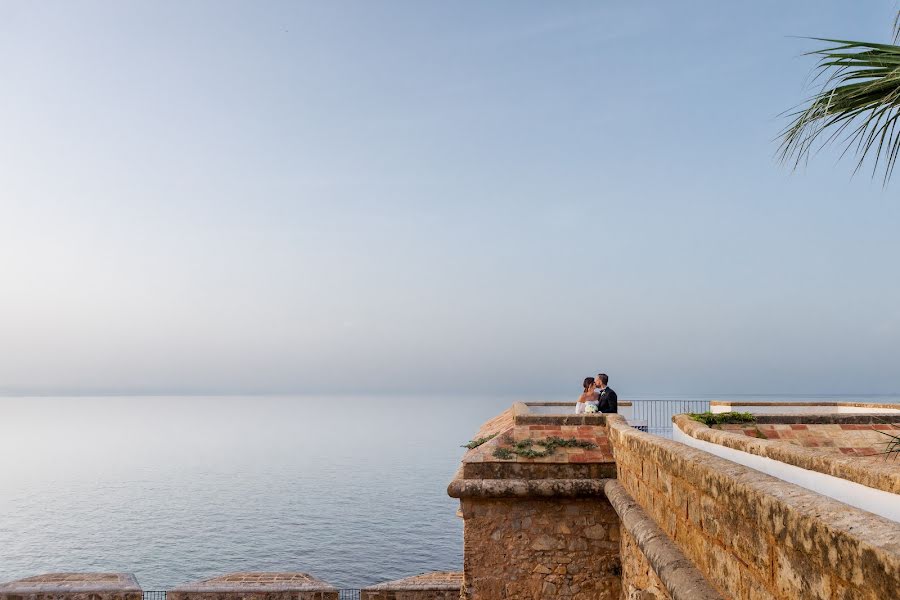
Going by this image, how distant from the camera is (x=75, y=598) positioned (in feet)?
64.3

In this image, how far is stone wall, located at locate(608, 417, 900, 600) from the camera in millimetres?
2053

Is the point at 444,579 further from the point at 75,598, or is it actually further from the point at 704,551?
the point at 704,551

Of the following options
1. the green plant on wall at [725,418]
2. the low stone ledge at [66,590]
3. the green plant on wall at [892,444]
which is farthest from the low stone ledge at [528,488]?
the low stone ledge at [66,590]

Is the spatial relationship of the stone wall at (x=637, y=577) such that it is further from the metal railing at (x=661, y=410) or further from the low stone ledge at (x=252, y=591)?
the low stone ledge at (x=252, y=591)

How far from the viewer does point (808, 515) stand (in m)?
2.42

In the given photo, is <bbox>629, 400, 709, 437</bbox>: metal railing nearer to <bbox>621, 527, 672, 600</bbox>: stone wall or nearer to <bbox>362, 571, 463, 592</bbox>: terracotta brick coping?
<bbox>362, 571, 463, 592</bbox>: terracotta brick coping

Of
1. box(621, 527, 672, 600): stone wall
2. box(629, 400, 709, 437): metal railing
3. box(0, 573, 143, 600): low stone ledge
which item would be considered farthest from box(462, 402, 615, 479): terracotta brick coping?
box(0, 573, 143, 600): low stone ledge

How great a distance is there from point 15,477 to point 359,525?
65.5m

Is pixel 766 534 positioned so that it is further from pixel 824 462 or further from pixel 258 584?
pixel 258 584

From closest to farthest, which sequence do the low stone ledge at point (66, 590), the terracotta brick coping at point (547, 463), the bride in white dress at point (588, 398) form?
the terracotta brick coping at point (547, 463) → the bride in white dress at point (588, 398) → the low stone ledge at point (66, 590)

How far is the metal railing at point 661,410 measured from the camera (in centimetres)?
1555

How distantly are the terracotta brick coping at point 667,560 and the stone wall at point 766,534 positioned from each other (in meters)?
0.05

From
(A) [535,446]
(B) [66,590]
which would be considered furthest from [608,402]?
(B) [66,590]

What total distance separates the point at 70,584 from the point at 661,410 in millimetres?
18729
